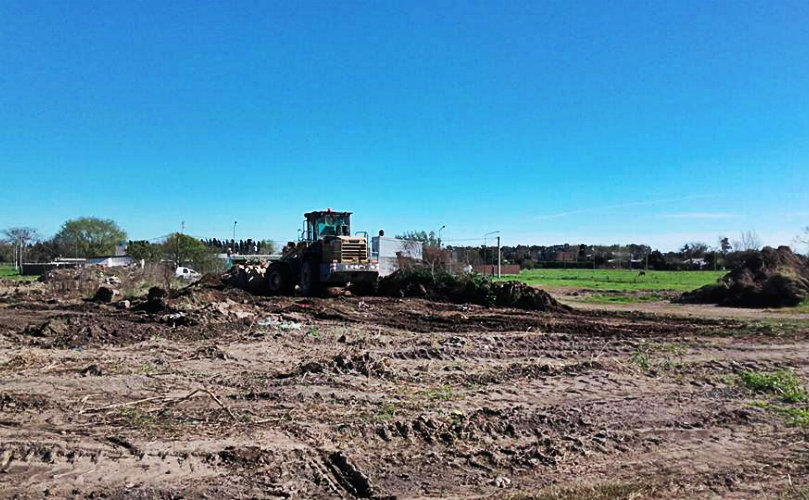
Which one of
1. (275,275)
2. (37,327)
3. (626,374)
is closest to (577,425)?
(626,374)

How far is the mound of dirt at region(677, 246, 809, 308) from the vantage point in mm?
23641

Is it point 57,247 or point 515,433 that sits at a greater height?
point 57,247

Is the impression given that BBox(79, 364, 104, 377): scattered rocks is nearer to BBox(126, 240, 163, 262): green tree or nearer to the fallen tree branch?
the fallen tree branch

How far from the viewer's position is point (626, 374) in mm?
9641

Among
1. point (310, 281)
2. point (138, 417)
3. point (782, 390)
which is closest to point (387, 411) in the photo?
point (138, 417)

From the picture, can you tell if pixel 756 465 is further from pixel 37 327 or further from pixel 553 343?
pixel 37 327

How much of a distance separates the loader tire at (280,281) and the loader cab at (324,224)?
5.38ft

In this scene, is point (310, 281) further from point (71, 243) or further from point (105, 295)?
point (71, 243)

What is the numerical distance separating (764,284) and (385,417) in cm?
2340

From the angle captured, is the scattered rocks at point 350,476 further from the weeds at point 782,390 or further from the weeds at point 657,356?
the weeds at point 657,356

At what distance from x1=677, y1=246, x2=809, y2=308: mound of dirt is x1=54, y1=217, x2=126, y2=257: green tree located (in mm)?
66634

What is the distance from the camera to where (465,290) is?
906 inches

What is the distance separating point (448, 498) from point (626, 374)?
5770 millimetres

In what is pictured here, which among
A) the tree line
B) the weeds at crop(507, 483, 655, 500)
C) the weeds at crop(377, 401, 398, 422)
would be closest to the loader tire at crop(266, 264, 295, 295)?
the weeds at crop(377, 401, 398, 422)
